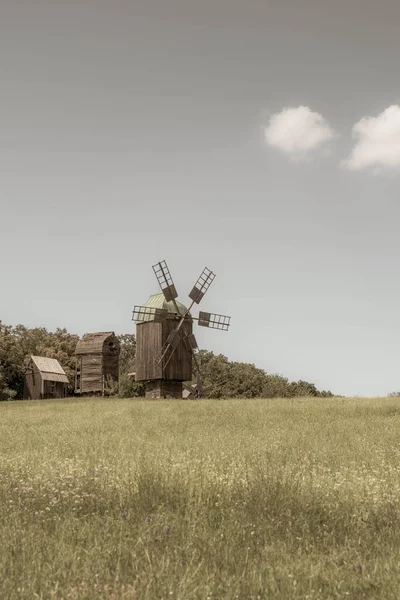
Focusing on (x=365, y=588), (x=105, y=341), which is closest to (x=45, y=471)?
(x=365, y=588)

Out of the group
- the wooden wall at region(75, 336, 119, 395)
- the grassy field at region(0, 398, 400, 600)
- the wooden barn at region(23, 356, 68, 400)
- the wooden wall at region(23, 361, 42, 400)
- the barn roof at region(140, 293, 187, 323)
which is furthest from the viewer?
the wooden wall at region(23, 361, 42, 400)

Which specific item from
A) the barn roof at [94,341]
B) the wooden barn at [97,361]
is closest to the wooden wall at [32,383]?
the wooden barn at [97,361]

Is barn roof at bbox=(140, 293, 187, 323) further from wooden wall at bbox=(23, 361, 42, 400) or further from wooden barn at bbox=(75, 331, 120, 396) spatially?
wooden wall at bbox=(23, 361, 42, 400)

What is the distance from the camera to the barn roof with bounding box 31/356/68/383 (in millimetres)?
69375

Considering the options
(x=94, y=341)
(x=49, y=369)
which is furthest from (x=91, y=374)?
(x=49, y=369)

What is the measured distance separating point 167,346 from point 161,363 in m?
1.28

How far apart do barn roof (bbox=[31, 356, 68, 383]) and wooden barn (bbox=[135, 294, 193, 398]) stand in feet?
87.2

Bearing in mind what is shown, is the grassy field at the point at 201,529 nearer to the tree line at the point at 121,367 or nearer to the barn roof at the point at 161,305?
the barn roof at the point at 161,305

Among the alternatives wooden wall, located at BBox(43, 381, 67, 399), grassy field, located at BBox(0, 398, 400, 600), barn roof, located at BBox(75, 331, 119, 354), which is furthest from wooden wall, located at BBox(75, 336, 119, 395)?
grassy field, located at BBox(0, 398, 400, 600)

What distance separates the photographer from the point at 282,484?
8.20 metres

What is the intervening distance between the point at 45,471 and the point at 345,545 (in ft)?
18.4

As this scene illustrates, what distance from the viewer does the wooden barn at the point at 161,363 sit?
44.5m

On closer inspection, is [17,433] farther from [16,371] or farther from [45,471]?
[16,371]

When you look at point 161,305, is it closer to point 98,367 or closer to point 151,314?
point 151,314
